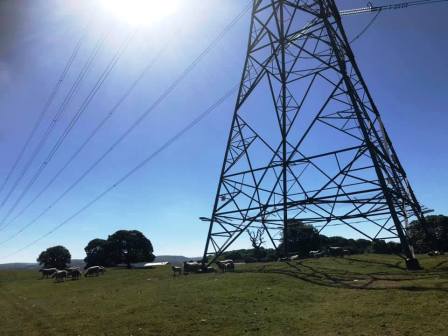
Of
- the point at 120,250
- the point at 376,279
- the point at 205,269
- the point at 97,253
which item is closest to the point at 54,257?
the point at 97,253

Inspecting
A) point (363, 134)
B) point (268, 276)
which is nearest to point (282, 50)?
point (363, 134)

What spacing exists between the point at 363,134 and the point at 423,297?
503 inches

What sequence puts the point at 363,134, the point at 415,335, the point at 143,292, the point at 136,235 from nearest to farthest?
the point at 415,335 → the point at 143,292 → the point at 363,134 → the point at 136,235

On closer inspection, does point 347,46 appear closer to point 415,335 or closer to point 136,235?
point 415,335

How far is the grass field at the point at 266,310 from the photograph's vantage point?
1127 cm

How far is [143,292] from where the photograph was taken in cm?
2105

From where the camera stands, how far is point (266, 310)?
552 inches

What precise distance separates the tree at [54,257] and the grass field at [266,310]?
355ft

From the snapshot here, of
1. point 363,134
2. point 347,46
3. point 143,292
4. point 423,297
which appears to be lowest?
point 423,297

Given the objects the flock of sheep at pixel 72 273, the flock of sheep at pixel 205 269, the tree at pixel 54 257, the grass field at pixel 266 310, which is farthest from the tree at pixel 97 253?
the grass field at pixel 266 310

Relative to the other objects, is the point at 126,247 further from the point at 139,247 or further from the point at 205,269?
the point at 205,269

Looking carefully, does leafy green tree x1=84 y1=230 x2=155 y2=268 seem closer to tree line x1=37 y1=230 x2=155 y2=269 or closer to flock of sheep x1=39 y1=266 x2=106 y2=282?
tree line x1=37 y1=230 x2=155 y2=269

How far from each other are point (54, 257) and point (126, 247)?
97.2 ft

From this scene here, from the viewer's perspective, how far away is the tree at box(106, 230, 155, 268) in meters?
107
